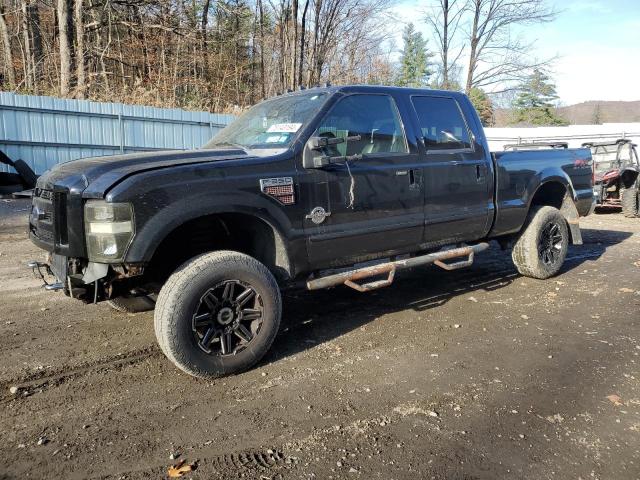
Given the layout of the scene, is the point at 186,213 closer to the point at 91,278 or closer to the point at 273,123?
the point at 91,278

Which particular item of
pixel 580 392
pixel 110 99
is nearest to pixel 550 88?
pixel 110 99

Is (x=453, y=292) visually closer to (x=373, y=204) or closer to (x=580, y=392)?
(x=373, y=204)

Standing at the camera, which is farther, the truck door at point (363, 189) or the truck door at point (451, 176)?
the truck door at point (451, 176)

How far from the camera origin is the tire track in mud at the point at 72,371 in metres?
3.49

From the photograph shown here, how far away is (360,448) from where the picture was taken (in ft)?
9.13

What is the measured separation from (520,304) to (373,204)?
2.20 meters

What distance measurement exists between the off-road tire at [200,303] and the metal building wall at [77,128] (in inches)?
460

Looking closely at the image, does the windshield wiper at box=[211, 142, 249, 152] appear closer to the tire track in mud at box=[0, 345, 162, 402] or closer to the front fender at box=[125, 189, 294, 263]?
the front fender at box=[125, 189, 294, 263]

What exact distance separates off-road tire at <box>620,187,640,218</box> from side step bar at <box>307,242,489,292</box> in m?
9.54

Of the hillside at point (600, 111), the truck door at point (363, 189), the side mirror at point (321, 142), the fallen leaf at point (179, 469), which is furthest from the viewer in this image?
the hillside at point (600, 111)

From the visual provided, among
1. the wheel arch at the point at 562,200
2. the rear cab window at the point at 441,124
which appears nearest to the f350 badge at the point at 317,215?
the rear cab window at the point at 441,124

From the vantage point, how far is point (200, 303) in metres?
3.51

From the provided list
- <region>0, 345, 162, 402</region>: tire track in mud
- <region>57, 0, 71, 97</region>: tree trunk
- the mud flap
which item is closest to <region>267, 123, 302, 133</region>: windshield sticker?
<region>0, 345, 162, 402</region>: tire track in mud

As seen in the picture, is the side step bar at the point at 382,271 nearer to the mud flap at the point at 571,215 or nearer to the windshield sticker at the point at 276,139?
the windshield sticker at the point at 276,139
